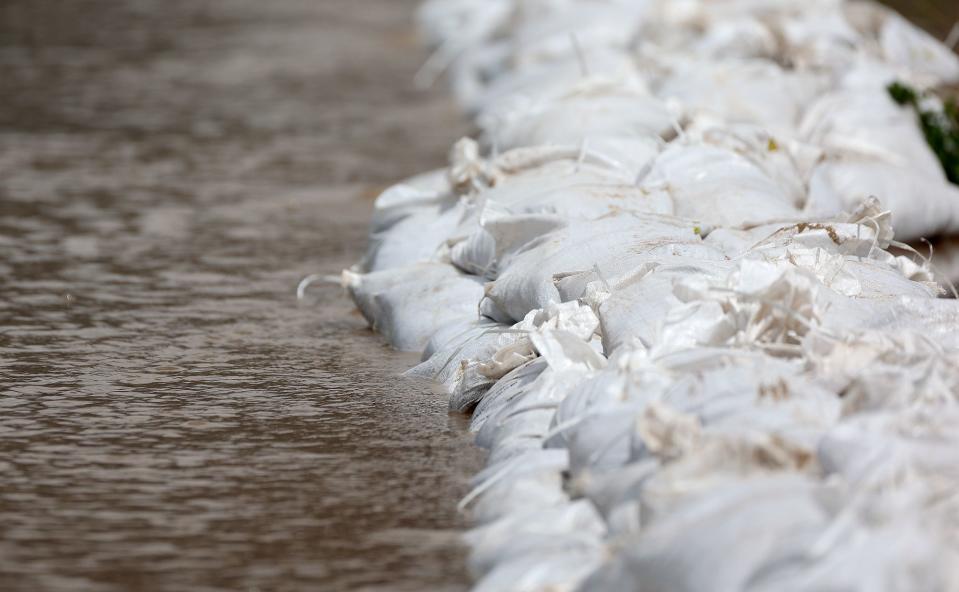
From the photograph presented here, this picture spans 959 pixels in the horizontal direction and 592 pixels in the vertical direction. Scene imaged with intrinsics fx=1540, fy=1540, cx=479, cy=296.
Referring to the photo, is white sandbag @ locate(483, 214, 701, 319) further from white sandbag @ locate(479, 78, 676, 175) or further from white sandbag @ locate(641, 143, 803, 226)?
white sandbag @ locate(479, 78, 676, 175)

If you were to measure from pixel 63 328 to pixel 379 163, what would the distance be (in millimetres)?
2678

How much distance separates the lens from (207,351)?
3.74m

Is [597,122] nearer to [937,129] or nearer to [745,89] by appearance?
[745,89]

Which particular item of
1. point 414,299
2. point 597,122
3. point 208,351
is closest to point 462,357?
point 414,299

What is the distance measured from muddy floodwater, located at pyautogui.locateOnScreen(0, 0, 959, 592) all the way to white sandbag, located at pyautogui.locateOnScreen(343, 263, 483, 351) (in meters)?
0.08

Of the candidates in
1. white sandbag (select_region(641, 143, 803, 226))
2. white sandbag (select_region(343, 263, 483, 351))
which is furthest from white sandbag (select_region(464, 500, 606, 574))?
white sandbag (select_region(641, 143, 803, 226))

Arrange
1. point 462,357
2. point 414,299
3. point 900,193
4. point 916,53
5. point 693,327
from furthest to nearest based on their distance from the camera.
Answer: point 916,53 → point 900,193 → point 414,299 → point 462,357 → point 693,327

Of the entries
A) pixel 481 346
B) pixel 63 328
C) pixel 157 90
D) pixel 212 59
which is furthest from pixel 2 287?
pixel 212 59

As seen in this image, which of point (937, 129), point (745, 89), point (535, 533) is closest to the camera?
point (535, 533)

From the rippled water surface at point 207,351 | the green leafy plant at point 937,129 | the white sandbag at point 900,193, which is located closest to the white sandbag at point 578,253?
the rippled water surface at point 207,351

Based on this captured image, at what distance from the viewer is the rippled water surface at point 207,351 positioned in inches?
96.8

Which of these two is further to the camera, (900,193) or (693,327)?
(900,193)

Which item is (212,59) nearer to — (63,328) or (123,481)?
(63,328)

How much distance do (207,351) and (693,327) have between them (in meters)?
1.48
